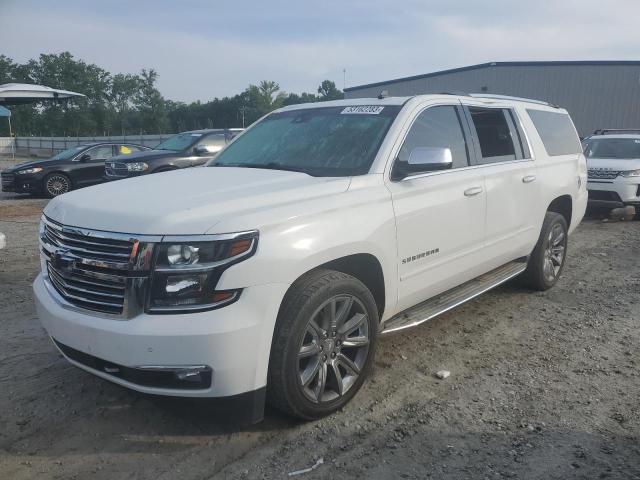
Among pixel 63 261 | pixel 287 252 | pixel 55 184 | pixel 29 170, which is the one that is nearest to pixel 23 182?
pixel 29 170

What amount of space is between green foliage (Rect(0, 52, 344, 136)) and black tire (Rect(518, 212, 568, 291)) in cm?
6392

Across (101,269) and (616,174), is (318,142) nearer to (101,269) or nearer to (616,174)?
(101,269)

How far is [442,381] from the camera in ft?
12.4

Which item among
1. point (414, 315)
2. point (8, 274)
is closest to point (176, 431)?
point (414, 315)

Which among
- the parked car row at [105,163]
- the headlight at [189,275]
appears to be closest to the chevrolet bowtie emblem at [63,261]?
the headlight at [189,275]

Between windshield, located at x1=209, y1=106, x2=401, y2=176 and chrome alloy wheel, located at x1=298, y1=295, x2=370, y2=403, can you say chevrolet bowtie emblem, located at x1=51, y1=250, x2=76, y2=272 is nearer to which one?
chrome alloy wheel, located at x1=298, y1=295, x2=370, y2=403

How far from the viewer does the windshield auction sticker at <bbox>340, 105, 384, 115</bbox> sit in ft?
13.4

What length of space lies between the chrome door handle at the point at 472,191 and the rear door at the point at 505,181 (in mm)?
156

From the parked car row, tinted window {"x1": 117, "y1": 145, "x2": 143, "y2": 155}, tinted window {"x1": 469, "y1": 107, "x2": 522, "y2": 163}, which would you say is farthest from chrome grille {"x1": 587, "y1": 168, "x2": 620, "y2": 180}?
tinted window {"x1": 117, "y1": 145, "x2": 143, "y2": 155}

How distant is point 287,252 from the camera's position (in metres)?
2.86

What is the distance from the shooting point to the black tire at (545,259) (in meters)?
5.44

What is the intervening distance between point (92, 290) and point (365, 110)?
2.35 m

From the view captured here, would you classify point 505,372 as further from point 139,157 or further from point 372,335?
point 139,157

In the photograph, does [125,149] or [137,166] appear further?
[125,149]
